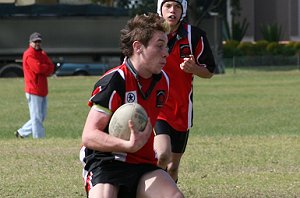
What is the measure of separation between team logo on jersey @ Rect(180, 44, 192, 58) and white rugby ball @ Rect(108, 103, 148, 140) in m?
2.77

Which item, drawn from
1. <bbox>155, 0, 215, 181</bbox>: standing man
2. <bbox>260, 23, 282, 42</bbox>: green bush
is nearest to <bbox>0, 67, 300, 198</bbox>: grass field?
<bbox>155, 0, 215, 181</bbox>: standing man

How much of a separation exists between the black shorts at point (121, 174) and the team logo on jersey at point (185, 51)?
8.28 ft

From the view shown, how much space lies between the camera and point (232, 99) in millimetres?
30109

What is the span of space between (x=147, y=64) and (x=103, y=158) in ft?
2.42

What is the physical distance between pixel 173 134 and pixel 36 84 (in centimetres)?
1026

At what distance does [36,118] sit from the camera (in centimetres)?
1914

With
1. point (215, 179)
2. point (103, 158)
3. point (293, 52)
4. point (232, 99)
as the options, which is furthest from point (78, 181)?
point (293, 52)

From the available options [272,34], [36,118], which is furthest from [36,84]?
[272,34]

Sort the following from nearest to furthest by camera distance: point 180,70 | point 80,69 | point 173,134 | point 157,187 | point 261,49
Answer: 1. point 157,187
2. point 180,70
3. point 173,134
4. point 80,69
5. point 261,49

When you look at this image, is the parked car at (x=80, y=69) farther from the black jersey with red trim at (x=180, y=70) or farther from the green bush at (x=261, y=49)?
the black jersey with red trim at (x=180, y=70)

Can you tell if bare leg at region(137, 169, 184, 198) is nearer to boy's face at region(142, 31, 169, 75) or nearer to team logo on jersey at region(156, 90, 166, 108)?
team logo on jersey at region(156, 90, 166, 108)

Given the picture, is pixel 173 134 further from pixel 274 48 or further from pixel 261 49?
pixel 261 49

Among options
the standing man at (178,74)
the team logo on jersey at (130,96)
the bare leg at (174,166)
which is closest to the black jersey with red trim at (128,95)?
the team logo on jersey at (130,96)

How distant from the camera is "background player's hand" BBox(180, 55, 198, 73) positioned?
874 cm
